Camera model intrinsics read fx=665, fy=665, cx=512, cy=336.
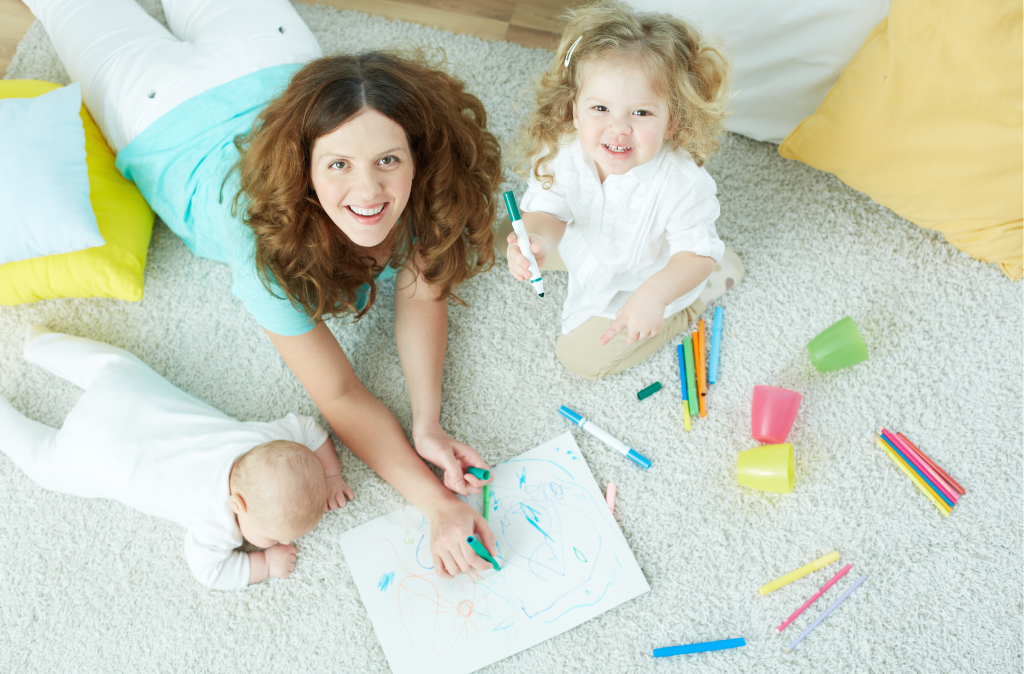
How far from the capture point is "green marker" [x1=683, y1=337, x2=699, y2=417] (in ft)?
3.68

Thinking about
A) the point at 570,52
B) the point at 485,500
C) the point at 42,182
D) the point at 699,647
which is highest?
the point at 570,52

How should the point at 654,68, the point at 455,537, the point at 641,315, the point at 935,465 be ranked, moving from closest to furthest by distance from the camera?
the point at 654,68 → the point at 641,315 → the point at 455,537 → the point at 935,465

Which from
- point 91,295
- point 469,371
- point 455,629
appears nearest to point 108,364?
point 91,295

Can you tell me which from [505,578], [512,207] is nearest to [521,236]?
[512,207]

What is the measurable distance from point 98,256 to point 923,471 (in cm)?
139

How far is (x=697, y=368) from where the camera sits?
1.13 m

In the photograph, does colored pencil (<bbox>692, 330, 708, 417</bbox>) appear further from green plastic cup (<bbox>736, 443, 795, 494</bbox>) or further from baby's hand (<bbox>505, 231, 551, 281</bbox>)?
baby's hand (<bbox>505, 231, 551, 281</bbox>)

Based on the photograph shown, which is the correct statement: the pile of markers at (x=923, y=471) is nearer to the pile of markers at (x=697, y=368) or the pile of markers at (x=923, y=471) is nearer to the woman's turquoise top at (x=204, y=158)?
the pile of markers at (x=697, y=368)

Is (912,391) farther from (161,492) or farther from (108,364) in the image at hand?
(108,364)

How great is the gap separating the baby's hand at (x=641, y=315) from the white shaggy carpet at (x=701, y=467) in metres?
0.28

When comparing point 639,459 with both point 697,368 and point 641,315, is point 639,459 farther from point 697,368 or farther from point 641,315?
point 641,315

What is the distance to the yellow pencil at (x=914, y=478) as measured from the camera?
105 centimetres

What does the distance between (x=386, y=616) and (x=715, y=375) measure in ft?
2.16

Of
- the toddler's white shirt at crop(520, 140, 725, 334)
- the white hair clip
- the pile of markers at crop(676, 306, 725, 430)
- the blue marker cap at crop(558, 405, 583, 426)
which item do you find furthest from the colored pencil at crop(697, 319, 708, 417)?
the white hair clip
